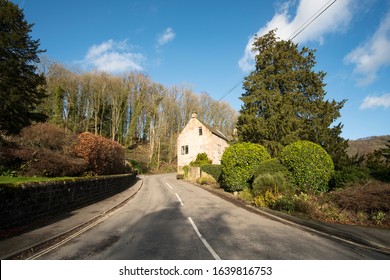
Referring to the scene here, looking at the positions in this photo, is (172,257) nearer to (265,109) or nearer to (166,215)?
(166,215)

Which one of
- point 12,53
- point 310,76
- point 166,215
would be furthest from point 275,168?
point 12,53

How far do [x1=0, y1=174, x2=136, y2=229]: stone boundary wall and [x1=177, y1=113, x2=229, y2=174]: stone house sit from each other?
83.8ft

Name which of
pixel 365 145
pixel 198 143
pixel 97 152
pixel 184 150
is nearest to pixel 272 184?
pixel 97 152

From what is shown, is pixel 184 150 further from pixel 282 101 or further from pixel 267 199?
pixel 267 199

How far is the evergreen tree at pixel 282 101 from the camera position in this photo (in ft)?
69.7

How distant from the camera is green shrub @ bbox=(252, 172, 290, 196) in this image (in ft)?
39.9

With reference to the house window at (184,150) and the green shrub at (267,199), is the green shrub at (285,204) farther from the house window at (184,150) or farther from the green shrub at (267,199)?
the house window at (184,150)

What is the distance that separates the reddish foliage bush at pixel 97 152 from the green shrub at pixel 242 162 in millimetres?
9609

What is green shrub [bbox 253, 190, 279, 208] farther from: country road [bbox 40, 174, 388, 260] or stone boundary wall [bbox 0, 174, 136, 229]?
stone boundary wall [bbox 0, 174, 136, 229]

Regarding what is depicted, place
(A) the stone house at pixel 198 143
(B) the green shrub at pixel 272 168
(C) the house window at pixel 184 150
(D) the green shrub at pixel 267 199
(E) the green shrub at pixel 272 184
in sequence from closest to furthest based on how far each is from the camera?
(D) the green shrub at pixel 267 199
(E) the green shrub at pixel 272 184
(B) the green shrub at pixel 272 168
(A) the stone house at pixel 198 143
(C) the house window at pixel 184 150

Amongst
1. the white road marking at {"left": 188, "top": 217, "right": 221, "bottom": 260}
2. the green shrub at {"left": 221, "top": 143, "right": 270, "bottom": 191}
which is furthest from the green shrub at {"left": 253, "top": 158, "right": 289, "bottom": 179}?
the white road marking at {"left": 188, "top": 217, "right": 221, "bottom": 260}

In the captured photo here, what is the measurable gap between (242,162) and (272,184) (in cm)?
429

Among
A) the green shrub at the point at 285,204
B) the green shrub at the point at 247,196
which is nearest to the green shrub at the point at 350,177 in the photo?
the green shrub at the point at 285,204

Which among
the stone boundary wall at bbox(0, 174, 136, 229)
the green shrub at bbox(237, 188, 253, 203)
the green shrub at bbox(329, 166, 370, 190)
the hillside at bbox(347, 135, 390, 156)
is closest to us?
the stone boundary wall at bbox(0, 174, 136, 229)
